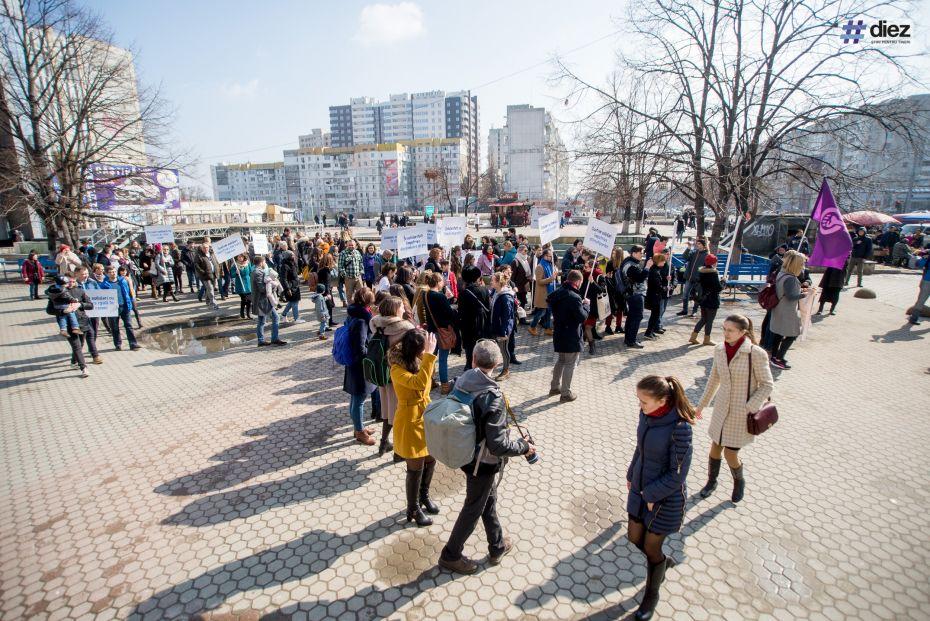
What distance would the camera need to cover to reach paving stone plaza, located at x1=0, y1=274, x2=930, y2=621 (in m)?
3.29

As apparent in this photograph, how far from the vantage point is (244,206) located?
5906 centimetres

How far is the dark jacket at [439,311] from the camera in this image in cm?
628

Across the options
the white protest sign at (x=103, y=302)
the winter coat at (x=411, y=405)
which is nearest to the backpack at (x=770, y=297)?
the winter coat at (x=411, y=405)

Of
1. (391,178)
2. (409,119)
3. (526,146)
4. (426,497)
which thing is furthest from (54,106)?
(409,119)

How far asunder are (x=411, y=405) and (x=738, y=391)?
2865 millimetres

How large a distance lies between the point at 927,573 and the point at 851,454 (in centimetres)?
188

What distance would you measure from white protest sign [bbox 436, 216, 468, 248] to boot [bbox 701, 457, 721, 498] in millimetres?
8910

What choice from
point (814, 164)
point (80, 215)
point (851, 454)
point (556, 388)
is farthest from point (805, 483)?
point (80, 215)

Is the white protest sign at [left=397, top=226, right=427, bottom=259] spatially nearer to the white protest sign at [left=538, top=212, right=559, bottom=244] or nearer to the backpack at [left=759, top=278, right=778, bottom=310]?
the white protest sign at [left=538, top=212, right=559, bottom=244]

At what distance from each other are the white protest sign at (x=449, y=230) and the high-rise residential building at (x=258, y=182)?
438 ft

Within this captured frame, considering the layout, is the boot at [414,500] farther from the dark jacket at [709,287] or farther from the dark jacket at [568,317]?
the dark jacket at [709,287]

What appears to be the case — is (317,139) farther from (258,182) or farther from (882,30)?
(882,30)

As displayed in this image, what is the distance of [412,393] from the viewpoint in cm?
366

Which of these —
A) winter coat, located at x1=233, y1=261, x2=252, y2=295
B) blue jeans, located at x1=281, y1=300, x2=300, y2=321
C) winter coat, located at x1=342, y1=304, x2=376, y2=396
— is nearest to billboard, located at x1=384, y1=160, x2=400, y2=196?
winter coat, located at x1=233, y1=261, x2=252, y2=295
